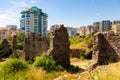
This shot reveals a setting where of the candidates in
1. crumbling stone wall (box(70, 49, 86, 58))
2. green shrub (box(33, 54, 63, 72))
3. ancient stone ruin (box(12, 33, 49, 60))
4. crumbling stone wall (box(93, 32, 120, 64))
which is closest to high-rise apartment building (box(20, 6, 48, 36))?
crumbling stone wall (box(70, 49, 86, 58))

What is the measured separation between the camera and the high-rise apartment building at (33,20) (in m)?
125

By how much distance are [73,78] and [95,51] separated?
287 inches

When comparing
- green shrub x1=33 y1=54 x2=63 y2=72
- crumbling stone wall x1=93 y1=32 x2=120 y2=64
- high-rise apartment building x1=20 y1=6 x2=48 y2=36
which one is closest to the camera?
crumbling stone wall x1=93 y1=32 x2=120 y2=64

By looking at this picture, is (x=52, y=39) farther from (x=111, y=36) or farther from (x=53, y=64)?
(x=111, y=36)

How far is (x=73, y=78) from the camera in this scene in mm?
11258

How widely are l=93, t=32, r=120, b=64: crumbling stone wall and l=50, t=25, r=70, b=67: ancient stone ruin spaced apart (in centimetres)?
402

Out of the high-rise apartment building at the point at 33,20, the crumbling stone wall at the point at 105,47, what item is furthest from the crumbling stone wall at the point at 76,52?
the high-rise apartment building at the point at 33,20

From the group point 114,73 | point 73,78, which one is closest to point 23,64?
point 73,78

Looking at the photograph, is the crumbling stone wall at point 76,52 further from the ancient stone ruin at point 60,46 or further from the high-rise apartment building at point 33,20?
the high-rise apartment building at point 33,20

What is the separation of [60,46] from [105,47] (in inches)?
182

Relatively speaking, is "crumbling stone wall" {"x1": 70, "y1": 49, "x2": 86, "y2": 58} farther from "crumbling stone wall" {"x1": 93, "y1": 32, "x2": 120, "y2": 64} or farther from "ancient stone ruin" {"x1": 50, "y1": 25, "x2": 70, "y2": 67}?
"crumbling stone wall" {"x1": 93, "y1": 32, "x2": 120, "y2": 64}

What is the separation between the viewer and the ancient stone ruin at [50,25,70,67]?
21.4 m

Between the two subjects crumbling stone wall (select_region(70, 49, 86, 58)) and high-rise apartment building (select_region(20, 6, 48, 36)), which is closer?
crumbling stone wall (select_region(70, 49, 86, 58))

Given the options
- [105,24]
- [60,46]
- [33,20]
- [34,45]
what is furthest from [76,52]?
[105,24]
